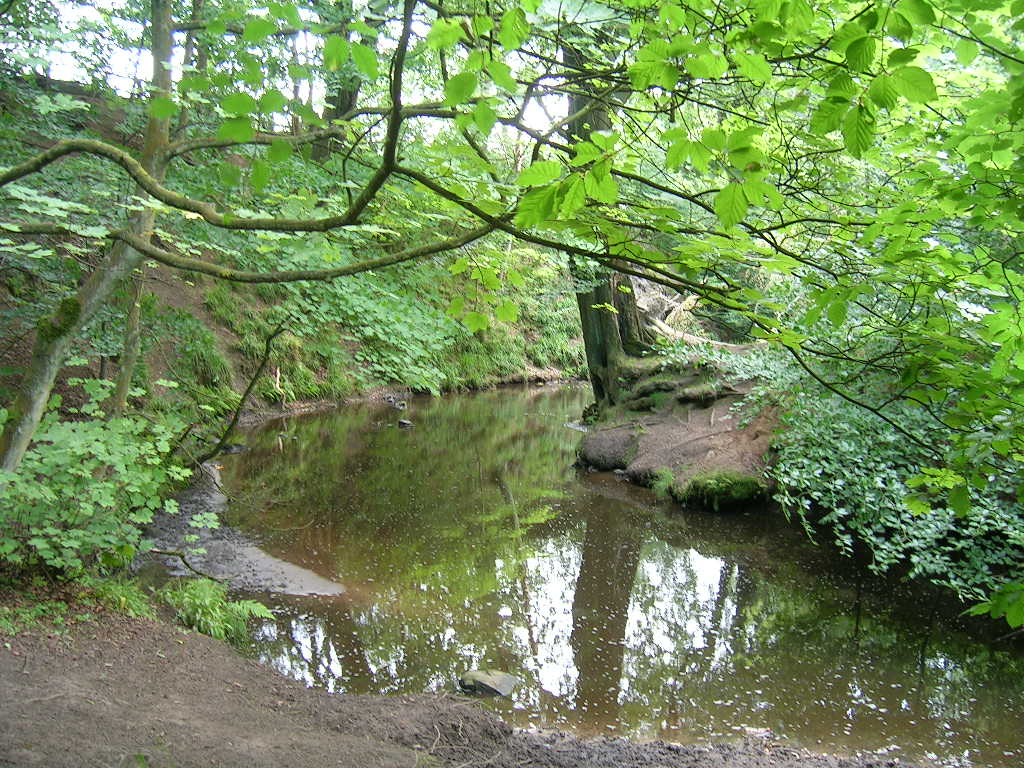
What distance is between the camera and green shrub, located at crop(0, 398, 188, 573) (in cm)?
441

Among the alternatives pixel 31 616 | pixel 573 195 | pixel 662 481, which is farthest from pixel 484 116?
pixel 662 481

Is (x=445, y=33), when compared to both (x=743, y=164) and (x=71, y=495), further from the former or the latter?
(x=71, y=495)

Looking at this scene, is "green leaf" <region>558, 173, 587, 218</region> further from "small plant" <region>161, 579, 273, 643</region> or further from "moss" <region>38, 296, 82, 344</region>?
"small plant" <region>161, 579, 273, 643</region>

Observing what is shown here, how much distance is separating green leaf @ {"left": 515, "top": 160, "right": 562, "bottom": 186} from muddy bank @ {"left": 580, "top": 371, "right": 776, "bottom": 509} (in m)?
8.18

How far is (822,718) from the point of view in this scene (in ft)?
17.1

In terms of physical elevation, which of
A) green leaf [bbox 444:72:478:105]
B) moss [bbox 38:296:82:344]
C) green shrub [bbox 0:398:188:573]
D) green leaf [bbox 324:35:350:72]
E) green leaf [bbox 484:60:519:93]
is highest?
green leaf [bbox 324:35:350:72]

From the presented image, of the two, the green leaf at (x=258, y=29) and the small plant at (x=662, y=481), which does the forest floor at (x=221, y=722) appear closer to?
the green leaf at (x=258, y=29)

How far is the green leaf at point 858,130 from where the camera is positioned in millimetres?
1903

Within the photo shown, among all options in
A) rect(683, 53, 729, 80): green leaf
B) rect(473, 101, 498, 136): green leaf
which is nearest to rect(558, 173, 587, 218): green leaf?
rect(473, 101, 498, 136): green leaf

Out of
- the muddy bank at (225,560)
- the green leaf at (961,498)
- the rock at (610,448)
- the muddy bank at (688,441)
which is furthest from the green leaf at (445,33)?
the rock at (610,448)

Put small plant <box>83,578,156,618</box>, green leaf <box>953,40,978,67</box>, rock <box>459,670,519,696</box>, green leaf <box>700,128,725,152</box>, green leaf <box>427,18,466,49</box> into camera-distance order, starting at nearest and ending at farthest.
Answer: green leaf <box>700,128,725,152</box> → green leaf <box>427,18,466,49</box> → green leaf <box>953,40,978,67</box> → small plant <box>83,578,156,618</box> → rock <box>459,670,519,696</box>

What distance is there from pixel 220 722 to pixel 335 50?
3342mm

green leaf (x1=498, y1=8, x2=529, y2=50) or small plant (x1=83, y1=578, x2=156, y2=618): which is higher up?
green leaf (x1=498, y1=8, x2=529, y2=50)

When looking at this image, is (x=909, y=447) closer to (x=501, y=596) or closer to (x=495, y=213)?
(x=501, y=596)
